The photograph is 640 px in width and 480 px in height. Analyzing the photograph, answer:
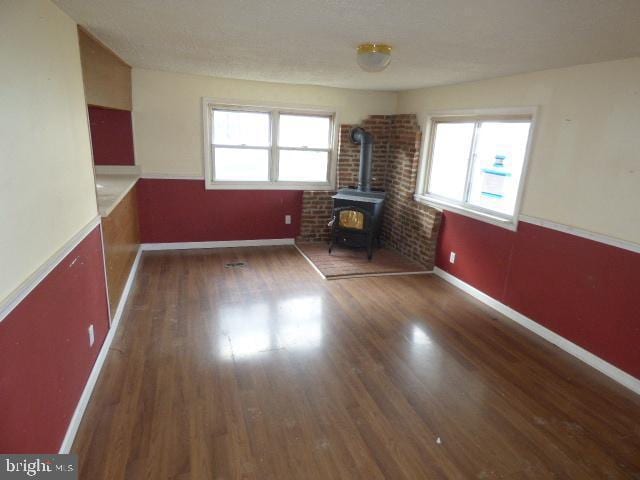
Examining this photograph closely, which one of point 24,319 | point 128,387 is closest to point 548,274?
point 128,387

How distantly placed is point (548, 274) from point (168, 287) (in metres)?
3.57

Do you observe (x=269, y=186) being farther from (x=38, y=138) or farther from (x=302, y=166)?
(x=38, y=138)

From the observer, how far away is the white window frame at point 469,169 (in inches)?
133

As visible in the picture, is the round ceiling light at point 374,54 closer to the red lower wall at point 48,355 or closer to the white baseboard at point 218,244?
the red lower wall at point 48,355

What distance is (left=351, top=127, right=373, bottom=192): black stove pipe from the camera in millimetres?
5113

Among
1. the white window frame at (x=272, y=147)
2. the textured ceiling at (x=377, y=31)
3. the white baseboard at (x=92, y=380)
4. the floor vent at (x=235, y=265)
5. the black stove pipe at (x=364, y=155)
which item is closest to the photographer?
the textured ceiling at (x=377, y=31)

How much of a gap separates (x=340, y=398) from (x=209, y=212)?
11.2 ft

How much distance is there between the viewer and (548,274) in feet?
10.5

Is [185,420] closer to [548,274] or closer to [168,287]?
[168,287]

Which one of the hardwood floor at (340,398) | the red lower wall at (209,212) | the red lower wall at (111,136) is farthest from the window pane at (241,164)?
the hardwood floor at (340,398)

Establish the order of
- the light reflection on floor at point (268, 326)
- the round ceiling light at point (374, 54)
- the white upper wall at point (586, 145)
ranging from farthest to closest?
the light reflection on floor at point (268, 326) < the white upper wall at point (586, 145) < the round ceiling light at point (374, 54)

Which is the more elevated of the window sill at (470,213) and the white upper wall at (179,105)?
the white upper wall at (179,105)

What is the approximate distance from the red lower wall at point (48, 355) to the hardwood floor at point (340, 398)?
279 mm

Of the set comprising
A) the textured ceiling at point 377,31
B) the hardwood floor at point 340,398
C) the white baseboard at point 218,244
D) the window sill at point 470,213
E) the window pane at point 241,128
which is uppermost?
the textured ceiling at point 377,31
